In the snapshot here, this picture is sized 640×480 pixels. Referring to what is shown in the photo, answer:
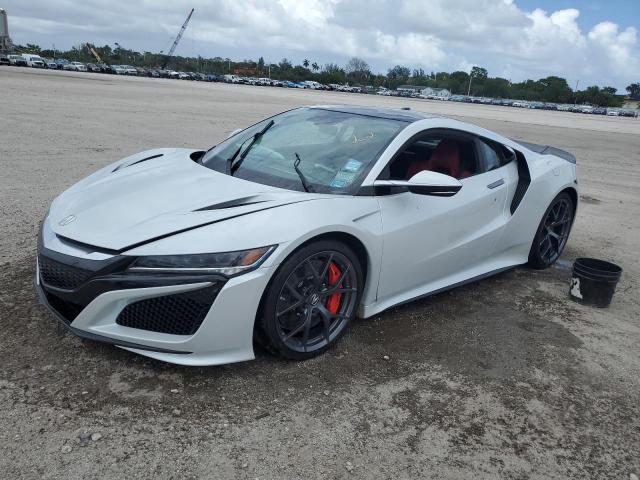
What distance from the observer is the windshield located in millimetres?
3475

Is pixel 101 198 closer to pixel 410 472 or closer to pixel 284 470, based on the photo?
pixel 284 470

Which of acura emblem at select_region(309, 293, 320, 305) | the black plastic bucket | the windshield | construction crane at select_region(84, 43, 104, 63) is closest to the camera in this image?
acura emblem at select_region(309, 293, 320, 305)

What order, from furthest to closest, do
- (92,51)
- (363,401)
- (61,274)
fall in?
(92,51) → (363,401) → (61,274)

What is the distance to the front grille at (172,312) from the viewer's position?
2691 mm

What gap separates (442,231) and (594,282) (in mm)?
1475

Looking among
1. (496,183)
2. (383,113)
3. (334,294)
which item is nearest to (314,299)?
(334,294)

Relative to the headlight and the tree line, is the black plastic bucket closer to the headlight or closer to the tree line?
the headlight

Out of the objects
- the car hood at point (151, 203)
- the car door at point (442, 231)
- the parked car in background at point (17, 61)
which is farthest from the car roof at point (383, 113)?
the parked car in background at point (17, 61)

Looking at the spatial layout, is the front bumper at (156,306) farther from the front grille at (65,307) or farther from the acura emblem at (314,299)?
the acura emblem at (314,299)

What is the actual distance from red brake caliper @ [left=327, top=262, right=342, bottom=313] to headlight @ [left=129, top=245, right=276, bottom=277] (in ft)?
2.00

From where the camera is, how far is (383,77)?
488 ft

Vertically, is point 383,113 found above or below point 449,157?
above

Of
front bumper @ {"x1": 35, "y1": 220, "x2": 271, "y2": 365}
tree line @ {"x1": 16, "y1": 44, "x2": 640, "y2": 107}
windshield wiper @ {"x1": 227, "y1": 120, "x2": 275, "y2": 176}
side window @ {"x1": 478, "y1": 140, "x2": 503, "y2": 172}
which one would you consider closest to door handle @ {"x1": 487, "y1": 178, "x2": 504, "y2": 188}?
side window @ {"x1": 478, "y1": 140, "x2": 503, "y2": 172}

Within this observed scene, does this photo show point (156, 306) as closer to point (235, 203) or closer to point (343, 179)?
point (235, 203)
